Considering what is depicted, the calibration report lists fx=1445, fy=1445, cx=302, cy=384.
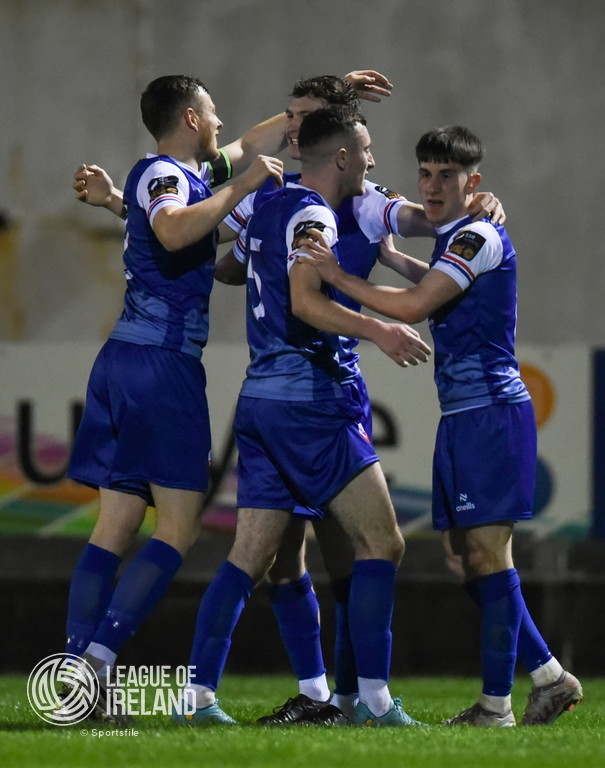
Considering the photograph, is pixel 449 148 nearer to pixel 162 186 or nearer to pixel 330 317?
pixel 330 317

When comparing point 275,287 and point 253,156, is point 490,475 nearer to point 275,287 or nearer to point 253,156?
point 275,287

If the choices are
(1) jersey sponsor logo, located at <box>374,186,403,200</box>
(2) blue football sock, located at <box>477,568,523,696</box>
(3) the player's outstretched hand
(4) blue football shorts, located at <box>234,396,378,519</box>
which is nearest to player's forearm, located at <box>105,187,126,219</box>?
(1) jersey sponsor logo, located at <box>374,186,403,200</box>

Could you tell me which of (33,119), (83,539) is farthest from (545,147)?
(83,539)

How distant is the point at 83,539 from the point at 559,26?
4.67 meters

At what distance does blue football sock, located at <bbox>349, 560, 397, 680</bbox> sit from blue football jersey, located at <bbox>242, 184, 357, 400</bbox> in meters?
0.54

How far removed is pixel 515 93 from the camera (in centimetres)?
969

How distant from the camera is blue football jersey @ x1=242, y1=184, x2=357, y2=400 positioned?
430 cm

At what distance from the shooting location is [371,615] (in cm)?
420

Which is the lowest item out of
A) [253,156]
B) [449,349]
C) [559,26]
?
[449,349]

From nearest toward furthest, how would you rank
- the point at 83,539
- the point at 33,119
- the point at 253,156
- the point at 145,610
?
the point at 145,610
the point at 253,156
the point at 83,539
the point at 33,119

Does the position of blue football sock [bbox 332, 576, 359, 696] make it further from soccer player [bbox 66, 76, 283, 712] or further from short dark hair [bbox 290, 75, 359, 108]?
short dark hair [bbox 290, 75, 359, 108]

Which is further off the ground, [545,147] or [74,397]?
[545,147]

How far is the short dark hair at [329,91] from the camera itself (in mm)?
4562

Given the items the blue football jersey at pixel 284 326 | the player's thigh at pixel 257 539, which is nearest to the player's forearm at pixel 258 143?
the blue football jersey at pixel 284 326
